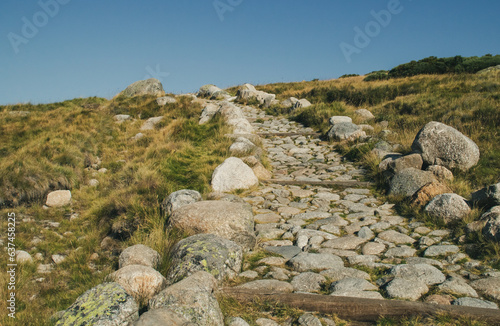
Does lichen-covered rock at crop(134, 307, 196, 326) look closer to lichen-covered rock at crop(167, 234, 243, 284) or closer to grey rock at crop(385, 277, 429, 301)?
lichen-covered rock at crop(167, 234, 243, 284)

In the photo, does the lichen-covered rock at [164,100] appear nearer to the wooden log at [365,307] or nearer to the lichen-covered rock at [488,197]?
the lichen-covered rock at [488,197]

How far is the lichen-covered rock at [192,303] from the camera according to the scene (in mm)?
2742

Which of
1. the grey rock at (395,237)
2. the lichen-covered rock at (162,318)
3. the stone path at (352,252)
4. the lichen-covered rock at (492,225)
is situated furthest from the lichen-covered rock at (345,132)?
the lichen-covered rock at (162,318)

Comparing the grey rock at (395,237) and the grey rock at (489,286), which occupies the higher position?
the grey rock at (395,237)

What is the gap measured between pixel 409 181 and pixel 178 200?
13.4 feet

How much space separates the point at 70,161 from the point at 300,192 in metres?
6.48

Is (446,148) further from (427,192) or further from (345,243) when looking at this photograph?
(345,243)

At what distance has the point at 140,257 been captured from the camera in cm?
Result: 390

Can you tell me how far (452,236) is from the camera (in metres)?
4.77

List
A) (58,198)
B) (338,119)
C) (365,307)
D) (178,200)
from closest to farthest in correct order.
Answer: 1. (365,307)
2. (178,200)
3. (58,198)
4. (338,119)

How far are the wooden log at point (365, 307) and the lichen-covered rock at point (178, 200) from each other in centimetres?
233

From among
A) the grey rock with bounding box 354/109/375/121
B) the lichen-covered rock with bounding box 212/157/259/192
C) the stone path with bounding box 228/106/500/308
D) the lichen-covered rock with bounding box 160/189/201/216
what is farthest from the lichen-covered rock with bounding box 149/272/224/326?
the grey rock with bounding box 354/109/375/121

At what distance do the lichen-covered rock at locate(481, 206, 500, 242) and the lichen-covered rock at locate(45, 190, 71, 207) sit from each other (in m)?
7.87

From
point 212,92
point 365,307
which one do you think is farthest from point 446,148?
point 212,92
